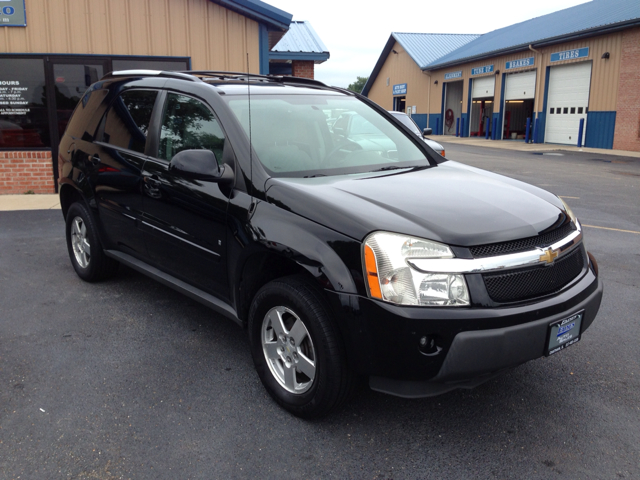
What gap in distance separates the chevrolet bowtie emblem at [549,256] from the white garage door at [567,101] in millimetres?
24969

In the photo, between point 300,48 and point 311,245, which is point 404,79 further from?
point 311,245

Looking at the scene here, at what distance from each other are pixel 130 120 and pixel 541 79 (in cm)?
2750

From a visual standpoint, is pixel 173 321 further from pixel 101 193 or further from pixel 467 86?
pixel 467 86

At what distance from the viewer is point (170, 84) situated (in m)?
4.12

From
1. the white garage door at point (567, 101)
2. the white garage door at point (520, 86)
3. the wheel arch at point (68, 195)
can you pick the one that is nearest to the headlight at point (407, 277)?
the wheel arch at point (68, 195)

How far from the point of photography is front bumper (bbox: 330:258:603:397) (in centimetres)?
255

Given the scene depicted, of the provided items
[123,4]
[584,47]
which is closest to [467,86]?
[584,47]

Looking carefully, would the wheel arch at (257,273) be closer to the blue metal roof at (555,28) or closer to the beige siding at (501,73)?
the blue metal roof at (555,28)

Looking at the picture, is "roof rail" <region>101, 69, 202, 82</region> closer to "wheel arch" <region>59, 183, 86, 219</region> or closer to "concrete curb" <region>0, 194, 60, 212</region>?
"wheel arch" <region>59, 183, 86, 219</region>

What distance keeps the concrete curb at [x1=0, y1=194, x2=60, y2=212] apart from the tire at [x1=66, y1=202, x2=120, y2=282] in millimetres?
4604

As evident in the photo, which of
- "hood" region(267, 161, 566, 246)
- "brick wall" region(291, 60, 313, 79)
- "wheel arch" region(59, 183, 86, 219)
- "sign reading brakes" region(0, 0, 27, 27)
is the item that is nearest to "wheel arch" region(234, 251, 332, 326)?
"hood" region(267, 161, 566, 246)

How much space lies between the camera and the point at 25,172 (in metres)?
10.8

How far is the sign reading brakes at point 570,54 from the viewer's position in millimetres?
24938

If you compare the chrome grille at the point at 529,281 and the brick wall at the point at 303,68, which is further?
the brick wall at the point at 303,68
